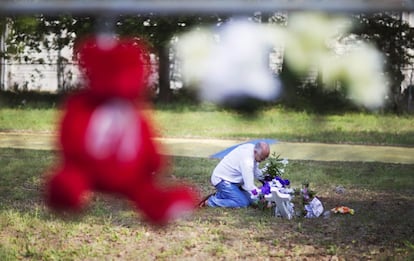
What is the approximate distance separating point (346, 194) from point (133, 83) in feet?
11.9

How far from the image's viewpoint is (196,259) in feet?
9.25

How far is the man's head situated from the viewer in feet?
11.2

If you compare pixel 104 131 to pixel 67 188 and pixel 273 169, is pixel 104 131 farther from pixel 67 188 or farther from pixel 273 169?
pixel 273 169

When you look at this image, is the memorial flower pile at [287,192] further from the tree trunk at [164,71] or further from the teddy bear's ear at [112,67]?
the teddy bear's ear at [112,67]

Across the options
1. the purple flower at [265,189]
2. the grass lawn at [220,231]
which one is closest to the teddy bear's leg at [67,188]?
the grass lawn at [220,231]

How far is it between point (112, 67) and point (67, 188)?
8 centimetres

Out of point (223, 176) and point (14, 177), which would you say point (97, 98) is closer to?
point (223, 176)

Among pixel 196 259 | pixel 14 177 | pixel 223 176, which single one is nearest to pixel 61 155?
pixel 196 259

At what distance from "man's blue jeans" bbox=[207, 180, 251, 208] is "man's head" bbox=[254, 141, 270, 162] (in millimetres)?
193

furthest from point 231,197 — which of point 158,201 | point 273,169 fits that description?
point 158,201

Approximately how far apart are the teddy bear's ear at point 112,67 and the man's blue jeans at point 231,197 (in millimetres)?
3088

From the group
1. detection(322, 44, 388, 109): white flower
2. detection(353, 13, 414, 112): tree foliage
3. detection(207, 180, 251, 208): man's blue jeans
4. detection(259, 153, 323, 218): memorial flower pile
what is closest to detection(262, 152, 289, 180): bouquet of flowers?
detection(259, 153, 323, 218): memorial flower pile

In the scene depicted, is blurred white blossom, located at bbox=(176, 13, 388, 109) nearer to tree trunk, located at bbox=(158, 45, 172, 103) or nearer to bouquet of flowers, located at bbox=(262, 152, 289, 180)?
tree trunk, located at bbox=(158, 45, 172, 103)

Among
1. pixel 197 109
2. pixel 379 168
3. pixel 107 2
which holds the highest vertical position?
pixel 107 2
